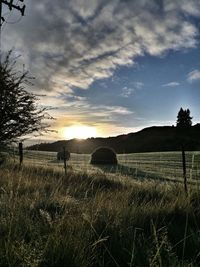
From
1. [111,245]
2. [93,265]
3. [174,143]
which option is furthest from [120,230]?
[174,143]

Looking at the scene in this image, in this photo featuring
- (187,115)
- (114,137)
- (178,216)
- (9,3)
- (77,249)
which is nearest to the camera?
(77,249)

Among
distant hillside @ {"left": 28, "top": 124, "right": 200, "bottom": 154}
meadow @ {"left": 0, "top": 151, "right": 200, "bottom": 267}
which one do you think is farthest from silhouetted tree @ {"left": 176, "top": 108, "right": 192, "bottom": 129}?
meadow @ {"left": 0, "top": 151, "right": 200, "bottom": 267}

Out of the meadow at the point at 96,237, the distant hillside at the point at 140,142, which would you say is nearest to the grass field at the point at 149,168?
the meadow at the point at 96,237

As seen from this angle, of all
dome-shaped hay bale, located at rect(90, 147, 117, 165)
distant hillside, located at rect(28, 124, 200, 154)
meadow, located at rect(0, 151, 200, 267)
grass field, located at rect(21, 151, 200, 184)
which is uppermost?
distant hillside, located at rect(28, 124, 200, 154)

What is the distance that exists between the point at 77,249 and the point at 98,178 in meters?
9.05

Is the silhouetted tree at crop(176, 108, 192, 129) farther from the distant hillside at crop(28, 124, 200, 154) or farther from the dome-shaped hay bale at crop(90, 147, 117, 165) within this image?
the dome-shaped hay bale at crop(90, 147, 117, 165)

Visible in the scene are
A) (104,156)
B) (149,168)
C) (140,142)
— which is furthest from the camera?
(140,142)

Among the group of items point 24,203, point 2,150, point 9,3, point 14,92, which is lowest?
point 24,203

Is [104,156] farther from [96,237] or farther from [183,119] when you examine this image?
[183,119]

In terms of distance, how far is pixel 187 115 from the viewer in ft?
266

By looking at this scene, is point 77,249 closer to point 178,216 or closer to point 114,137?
point 178,216

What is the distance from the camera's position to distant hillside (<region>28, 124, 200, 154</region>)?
65.4 metres

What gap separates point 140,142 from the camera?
76.7 m

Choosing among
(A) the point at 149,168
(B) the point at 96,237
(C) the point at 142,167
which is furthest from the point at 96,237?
(C) the point at 142,167
